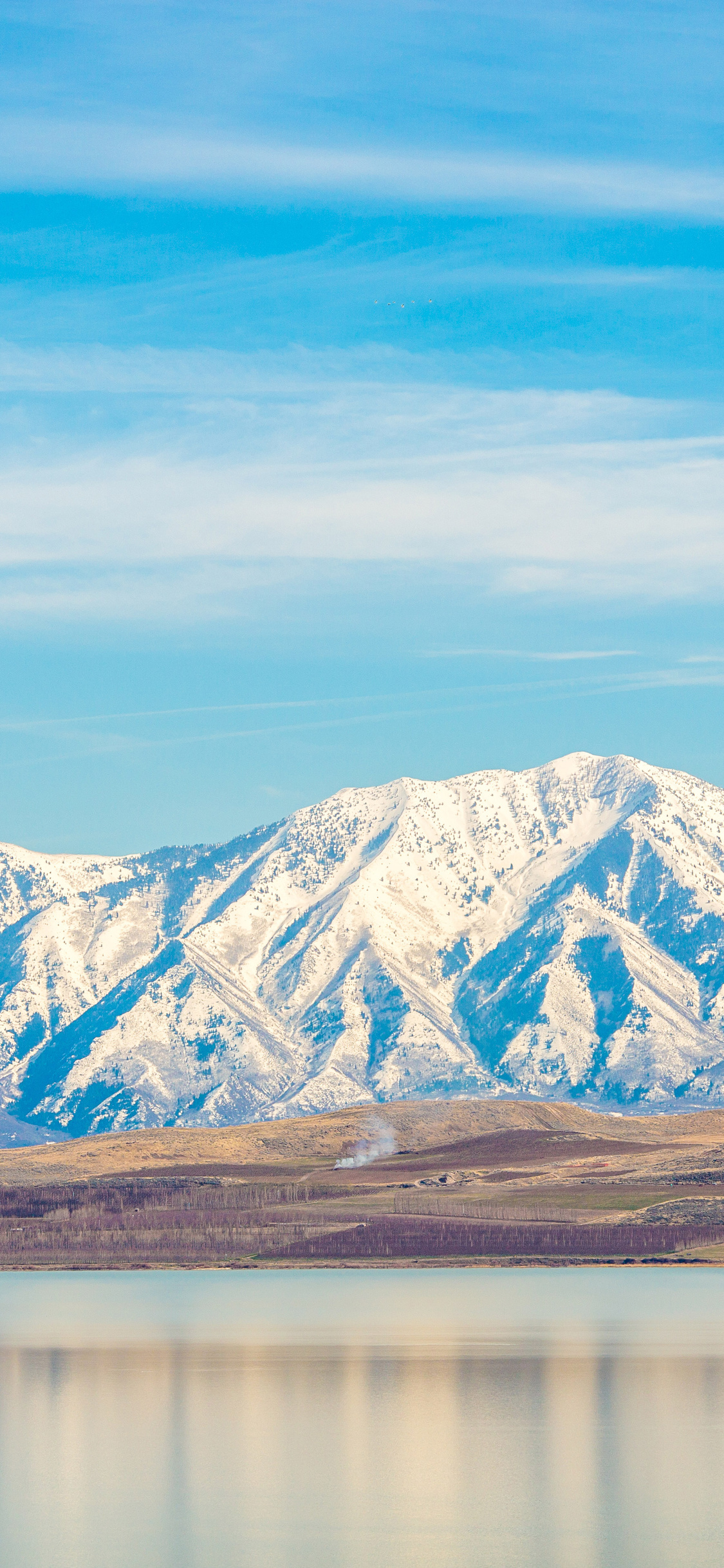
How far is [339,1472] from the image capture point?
69.9 metres

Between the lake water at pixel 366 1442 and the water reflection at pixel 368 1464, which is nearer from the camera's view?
the water reflection at pixel 368 1464

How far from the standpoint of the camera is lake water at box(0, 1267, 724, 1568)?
5759 cm

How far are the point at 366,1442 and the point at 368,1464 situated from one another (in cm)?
568

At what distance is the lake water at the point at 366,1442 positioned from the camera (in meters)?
57.6

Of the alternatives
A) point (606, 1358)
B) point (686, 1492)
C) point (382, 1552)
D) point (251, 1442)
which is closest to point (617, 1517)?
point (686, 1492)

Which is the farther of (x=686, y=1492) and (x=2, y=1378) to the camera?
(x=2, y=1378)

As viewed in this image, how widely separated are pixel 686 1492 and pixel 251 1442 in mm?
20877

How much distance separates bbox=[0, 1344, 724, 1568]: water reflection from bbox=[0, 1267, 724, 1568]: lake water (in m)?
0.16

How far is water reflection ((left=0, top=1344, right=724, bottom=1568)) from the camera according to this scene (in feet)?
187

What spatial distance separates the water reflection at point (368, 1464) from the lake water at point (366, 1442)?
6.3 inches

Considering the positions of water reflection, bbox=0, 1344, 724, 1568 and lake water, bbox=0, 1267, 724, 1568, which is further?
lake water, bbox=0, 1267, 724, 1568

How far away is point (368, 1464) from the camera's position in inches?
2822

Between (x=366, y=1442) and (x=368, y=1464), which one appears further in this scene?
(x=366, y=1442)

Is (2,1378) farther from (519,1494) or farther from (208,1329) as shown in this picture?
(519,1494)
